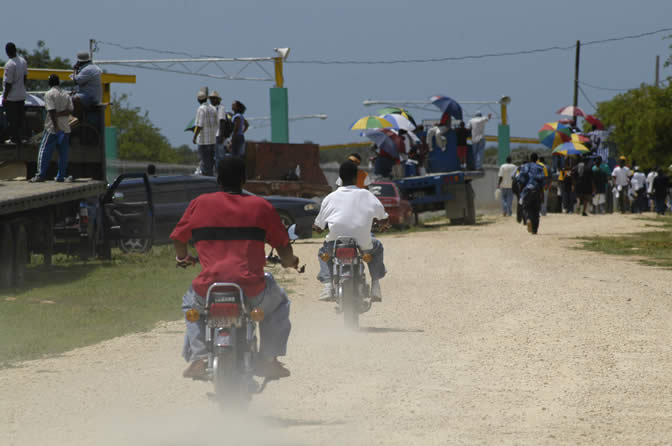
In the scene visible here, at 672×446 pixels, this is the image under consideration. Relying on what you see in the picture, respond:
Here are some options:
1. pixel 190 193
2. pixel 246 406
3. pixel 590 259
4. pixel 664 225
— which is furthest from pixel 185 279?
pixel 664 225

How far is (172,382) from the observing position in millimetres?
8039

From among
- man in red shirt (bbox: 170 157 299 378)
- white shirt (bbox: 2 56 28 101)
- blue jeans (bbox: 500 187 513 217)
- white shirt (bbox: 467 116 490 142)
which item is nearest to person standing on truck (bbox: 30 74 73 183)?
white shirt (bbox: 2 56 28 101)

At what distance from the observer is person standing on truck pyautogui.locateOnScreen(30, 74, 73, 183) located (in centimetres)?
1602

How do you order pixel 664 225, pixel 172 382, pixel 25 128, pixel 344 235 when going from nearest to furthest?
pixel 172 382 → pixel 344 235 → pixel 25 128 → pixel 664 225

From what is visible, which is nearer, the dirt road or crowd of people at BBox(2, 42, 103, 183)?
the dirt road

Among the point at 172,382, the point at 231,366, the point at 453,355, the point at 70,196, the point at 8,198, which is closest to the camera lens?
the point at 231,366

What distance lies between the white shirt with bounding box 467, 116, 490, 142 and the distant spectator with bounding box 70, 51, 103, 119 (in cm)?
1803

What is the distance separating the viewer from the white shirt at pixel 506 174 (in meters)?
34.1

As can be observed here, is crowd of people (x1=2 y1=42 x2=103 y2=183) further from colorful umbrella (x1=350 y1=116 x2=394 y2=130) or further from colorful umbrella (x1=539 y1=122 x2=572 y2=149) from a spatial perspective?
colorful umbrella (x1=539 y1=122 x2=572 y2=149)

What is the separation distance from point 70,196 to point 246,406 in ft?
Result: 33.2

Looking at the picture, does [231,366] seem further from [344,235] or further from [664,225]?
[664,225]

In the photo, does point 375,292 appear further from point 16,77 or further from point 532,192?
point 532,192

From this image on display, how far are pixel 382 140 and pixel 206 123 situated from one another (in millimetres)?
8159

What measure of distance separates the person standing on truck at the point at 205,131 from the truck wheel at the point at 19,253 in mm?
8452
